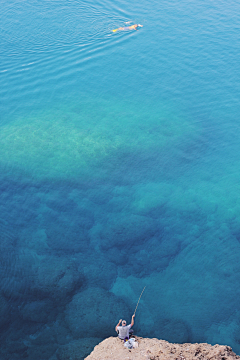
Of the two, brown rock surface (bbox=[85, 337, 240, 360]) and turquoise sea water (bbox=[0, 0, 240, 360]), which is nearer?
brown rock surface (bbox=[85, 337, 240, 360])

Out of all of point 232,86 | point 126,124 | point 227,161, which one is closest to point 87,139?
point 126,124

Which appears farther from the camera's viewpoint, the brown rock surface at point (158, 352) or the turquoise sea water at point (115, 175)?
the turquoise sea water at point (115, 175)

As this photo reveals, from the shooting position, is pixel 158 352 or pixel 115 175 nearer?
pixel 158 352

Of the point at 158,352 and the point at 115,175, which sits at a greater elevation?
the point at 115,175

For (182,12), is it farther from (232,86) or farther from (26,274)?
(26,274)
